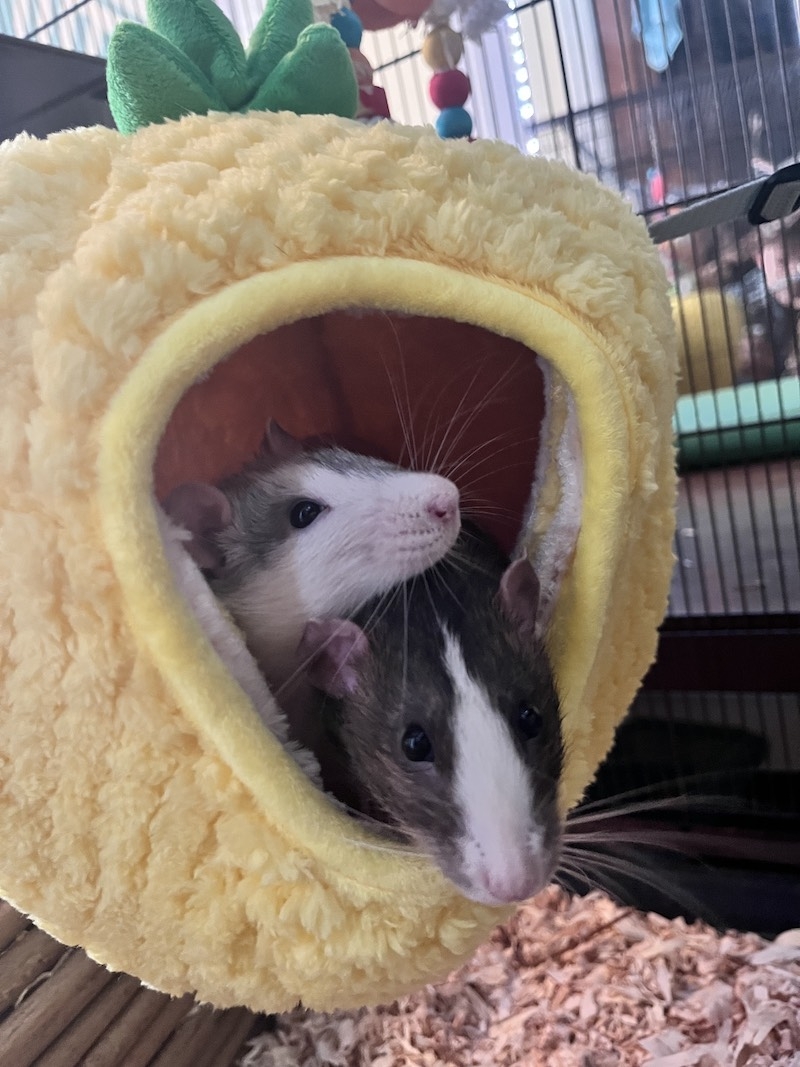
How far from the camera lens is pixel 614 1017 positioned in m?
1.10

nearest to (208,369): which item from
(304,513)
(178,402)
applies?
(178,402)

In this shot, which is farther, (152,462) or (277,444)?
(277,444)

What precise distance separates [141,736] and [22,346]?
23 centimetres

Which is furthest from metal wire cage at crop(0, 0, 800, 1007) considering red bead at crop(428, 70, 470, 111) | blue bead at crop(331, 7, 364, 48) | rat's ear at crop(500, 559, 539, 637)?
rat's ear at crop(500, 559, 539, 637)

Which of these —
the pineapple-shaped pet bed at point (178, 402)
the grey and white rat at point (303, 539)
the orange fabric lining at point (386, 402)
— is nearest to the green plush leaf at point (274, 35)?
the pineapple-shaped pet bed at point (178, 402)

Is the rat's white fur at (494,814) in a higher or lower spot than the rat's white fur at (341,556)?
lower

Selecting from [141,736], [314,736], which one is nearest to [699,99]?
[314,736]

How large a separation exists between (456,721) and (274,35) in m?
0.52

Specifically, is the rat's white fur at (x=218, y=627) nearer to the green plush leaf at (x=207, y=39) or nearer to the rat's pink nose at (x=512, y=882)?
the rat's pink nose at (x=512, y=882)

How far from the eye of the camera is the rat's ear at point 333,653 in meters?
0.59

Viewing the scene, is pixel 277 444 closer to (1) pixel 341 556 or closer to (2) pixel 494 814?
(1) pixel 341 556

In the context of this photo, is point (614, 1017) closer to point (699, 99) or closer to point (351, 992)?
point (351, 992)

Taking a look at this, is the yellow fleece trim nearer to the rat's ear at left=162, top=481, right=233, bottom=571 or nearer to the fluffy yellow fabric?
the fluffy yellow fabric

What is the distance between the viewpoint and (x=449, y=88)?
2.80ft
